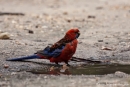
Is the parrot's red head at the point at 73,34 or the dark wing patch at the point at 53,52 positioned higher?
the parrot's red head at the point at 73,34

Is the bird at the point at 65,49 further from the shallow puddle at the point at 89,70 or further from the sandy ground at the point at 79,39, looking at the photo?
the sandy ground at the point at 79,39

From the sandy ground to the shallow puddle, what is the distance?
229 mm

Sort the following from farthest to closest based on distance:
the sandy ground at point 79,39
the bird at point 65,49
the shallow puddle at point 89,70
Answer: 1. the bird at point 65,49
2. the shallow puddle at point 89,70
3. the sandy ground at point 79,39

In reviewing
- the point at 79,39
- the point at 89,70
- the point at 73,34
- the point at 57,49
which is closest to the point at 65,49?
the point at 57,49

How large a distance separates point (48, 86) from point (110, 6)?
37.0ft

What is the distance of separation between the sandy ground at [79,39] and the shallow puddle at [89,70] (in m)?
0.23

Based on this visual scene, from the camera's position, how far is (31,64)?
6445 millimetres

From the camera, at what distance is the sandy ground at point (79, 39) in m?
5.36

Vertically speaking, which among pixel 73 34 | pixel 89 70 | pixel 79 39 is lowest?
pixel 89 70

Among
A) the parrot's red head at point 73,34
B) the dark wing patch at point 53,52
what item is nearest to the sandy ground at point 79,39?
the dark wing patch at point 53,52

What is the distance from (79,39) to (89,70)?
2.78 m

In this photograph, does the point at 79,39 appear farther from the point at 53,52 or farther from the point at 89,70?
the point at 89,70

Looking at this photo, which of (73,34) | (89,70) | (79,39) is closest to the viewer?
(89,70)

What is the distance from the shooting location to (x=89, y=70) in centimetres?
604
